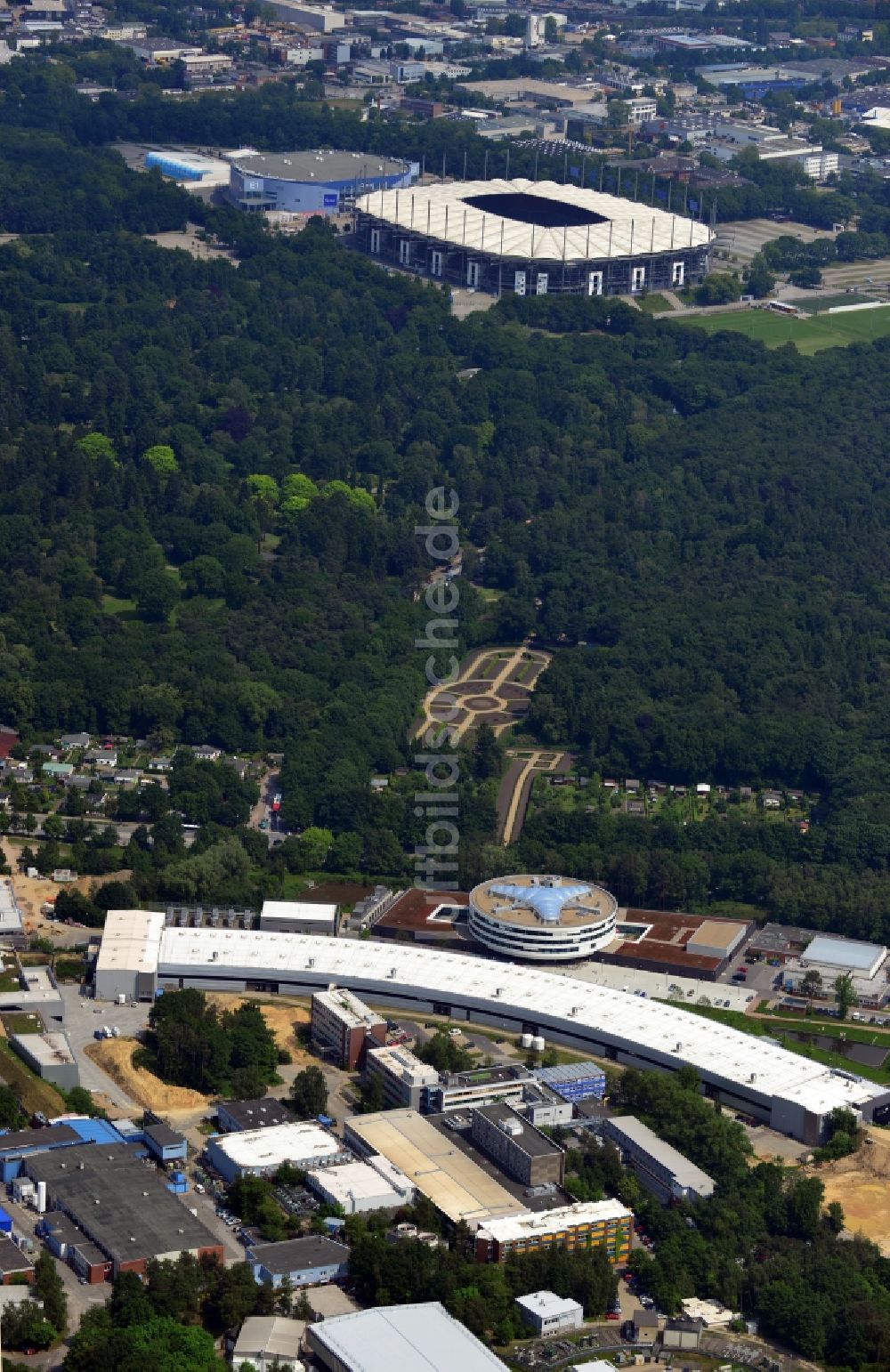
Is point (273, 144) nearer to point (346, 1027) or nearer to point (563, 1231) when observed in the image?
point (346, 1027)

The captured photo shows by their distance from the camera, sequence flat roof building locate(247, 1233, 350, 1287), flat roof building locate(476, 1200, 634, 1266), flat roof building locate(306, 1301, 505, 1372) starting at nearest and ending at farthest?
flat roof building locate(306, 1301, 505, 1372) < flat roof building locate(247, 1233, 350, 1287) < flat roof building locate(476, 1200, 634, 1266)

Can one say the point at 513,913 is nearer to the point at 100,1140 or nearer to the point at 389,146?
the point at 100,1140

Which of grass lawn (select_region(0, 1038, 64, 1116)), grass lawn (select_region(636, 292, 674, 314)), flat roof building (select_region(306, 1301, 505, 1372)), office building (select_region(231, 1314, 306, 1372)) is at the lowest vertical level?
grass lawn (select_region(636, 292, 674, 314))

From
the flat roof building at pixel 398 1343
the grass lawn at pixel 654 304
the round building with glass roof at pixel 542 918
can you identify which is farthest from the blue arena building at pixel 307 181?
the flat roof building at pixel 398 1343

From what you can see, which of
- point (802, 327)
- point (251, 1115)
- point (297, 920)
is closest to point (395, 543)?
point (297, 920)

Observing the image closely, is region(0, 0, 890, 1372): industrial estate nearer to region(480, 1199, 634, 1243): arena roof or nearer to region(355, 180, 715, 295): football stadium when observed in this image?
region(480, 1199, 634, 1243): arena roof

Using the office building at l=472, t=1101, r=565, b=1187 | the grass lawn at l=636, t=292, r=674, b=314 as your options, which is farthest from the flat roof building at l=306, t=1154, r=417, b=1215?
the grass lawn at l=636, t=292, r=674, b=314
